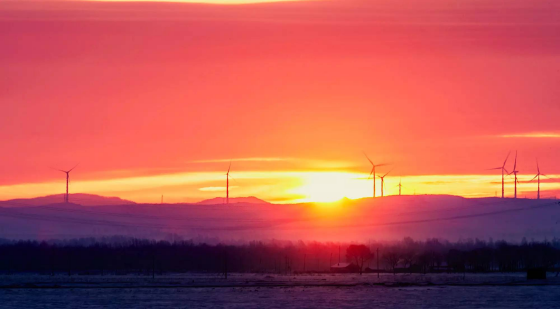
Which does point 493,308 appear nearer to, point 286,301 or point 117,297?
point 286,301

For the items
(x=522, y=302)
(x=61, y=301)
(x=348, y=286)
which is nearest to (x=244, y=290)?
(x=348, y=286)

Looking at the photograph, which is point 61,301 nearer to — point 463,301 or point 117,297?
point 117,297

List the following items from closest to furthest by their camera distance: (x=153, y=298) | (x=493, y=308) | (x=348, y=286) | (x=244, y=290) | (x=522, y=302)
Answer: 1. (x=493, y=308)
2. (x=522, y=302)
3. (x=153, y=298)
4. (x=244, y=290)
5. (x=348, y=286)

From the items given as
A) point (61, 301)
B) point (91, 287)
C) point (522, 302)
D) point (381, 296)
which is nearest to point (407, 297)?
point (381, 296)

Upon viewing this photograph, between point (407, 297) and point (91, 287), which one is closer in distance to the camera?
point (407, 297)

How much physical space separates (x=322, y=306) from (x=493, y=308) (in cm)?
2083

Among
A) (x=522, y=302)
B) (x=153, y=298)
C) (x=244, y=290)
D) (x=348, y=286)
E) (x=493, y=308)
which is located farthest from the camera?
(x=348, y=286)

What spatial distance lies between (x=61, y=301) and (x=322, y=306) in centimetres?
3622

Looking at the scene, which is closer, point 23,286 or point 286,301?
point 286,301

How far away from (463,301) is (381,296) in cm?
1609

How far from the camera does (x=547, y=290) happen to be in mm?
183250

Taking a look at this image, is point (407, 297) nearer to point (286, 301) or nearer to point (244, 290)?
point (286, 301)

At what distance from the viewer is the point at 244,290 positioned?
7195 inches

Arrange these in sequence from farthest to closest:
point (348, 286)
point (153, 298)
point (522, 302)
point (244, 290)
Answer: point (348, 286) → point (244, 290) → point (153, 298) → point (522, 302)
